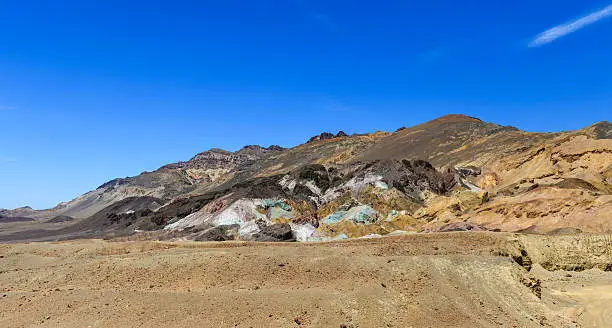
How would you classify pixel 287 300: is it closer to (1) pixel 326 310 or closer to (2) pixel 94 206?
(1) pixel 326 310

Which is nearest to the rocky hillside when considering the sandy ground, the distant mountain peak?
the sandy ground

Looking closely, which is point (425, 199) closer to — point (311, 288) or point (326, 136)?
point (311, 288)

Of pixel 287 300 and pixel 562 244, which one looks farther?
pixel 562 244

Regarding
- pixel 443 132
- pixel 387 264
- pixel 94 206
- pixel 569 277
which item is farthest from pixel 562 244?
pixel 94 206

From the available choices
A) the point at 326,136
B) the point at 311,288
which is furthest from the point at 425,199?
the point at 326,136

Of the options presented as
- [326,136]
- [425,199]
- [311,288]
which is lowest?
[311,288]

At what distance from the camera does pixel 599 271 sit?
22719 mm

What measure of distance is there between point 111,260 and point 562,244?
21.4 metres

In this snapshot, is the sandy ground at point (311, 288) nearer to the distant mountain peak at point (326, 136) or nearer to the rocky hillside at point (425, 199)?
the rocky hillside at point (425, 199)

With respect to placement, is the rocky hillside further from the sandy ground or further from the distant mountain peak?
the distant mountain peak

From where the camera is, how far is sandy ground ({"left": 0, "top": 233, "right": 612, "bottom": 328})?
14.8 metres

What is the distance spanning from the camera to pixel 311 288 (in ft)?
54.1

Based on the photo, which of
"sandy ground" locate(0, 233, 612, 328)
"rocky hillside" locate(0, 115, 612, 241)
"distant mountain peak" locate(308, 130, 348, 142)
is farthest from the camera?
"distant mountain peak" locate(308, 130, 348, 142)

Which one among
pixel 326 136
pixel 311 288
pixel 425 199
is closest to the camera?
pixel 311 288
